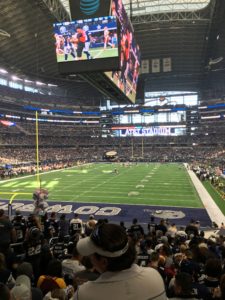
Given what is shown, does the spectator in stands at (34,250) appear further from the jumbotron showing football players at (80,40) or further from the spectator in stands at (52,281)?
the jumbotron showing football players at (80,40)

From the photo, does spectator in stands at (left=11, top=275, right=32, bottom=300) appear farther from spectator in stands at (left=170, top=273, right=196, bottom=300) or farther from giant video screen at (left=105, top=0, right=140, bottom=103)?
giant video screen at (left=105, top=0, right=140, bottom=103)

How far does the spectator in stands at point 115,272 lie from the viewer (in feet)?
5.18

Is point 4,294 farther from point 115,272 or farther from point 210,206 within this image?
point 210,206

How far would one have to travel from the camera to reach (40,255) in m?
5.20

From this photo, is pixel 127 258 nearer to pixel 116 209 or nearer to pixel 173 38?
pixel 116 209

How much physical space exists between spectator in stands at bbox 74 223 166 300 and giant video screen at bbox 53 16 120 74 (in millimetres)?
13983

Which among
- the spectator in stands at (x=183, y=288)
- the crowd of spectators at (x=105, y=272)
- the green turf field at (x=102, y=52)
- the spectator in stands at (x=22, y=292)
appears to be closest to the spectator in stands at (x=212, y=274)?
the crowd of spectators at (x=105, y=272)

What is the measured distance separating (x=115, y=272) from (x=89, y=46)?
15.0m

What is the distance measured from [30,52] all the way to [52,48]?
392 centimetres

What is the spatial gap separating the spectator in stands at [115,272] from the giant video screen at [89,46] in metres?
14.0

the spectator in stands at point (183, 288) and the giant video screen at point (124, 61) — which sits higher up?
the giant video screen at point (124, 61)

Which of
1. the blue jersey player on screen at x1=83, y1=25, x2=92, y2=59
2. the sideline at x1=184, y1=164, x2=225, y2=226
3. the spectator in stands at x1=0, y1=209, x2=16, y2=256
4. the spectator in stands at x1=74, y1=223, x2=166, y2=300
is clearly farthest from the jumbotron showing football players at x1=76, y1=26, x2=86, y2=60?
the spectator in stands at x1=74, y1=223, x2=166, y2=300

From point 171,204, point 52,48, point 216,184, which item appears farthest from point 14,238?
point 52,48

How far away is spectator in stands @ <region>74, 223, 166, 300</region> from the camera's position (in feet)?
5.18
